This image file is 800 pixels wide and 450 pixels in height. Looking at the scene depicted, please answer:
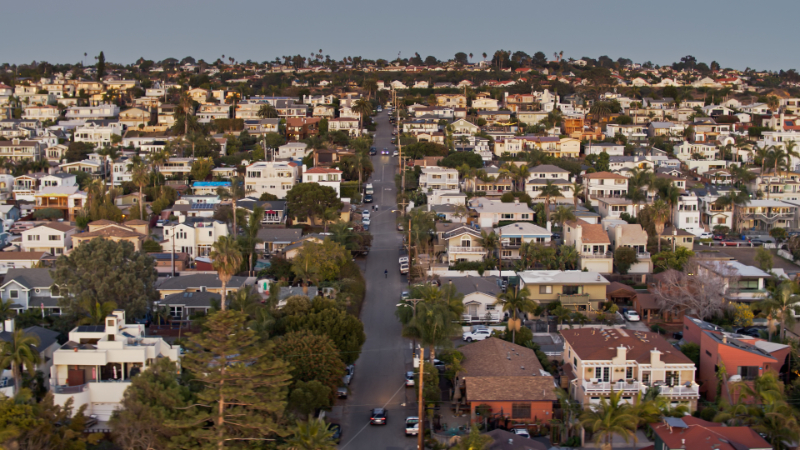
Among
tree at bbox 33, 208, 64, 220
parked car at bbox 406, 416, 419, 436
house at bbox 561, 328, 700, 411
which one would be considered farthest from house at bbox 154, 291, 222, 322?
tree at bbox 33, 208, 64, 220

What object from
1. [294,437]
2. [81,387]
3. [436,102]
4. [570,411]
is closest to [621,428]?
[570,411]

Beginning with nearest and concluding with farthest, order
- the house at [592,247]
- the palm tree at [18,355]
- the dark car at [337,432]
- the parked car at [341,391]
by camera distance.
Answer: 1. the palm tree at [18,355]
2. the dark car at [337,432]
3. the parked car at [341,391]
4. the house at [592,247]

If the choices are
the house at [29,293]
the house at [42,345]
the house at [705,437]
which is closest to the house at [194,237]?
the house at [29,293]

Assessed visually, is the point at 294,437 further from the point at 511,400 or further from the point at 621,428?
the point at 621,428

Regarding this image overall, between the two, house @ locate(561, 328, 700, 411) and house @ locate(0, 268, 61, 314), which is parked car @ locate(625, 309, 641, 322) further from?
house @ locate(0, 268, 61, 314)

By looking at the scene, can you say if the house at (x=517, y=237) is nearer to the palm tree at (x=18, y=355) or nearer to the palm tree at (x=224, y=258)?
the palm tree at (x=224, y=258)

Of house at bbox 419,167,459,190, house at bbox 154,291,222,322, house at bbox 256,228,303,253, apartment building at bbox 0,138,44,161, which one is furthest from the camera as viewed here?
apartment building at bbox 0,138,44,161
